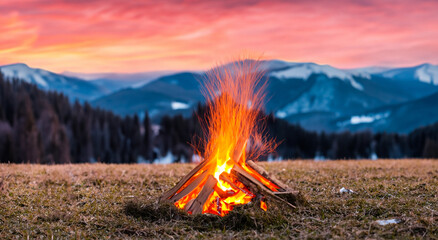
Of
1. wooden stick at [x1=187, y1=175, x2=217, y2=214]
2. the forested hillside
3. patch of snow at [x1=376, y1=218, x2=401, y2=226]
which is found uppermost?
wooden stick at [x1=187, y1=175, x2=217, y2=214]

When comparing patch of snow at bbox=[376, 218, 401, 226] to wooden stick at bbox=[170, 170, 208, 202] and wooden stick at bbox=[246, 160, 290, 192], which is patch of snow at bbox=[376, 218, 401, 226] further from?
wooden stick at bbox=[170, 170, 208, 202]

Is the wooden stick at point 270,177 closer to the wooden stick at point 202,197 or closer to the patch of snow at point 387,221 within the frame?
the wooden stick at point 202,197

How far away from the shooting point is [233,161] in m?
9.76

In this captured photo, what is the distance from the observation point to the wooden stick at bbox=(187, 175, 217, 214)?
29.0 ft

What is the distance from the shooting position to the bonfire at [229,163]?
9039mm

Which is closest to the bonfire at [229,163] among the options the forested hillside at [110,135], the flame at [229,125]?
the flame at [229,125]

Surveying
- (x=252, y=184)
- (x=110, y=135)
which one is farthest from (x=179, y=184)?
(x=110, y=135)

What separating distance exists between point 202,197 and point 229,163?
113 centimetres

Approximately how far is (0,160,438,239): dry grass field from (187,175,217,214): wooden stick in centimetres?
34

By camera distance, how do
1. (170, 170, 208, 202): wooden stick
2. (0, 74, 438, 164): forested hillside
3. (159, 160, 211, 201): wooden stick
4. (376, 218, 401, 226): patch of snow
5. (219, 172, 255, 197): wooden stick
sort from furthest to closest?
(0, 74, 438, 164): forested hillside < (159, 160, 211, 201): wooden stick < (170, 170, 208, 202): wooden stick < (219, 172, 255, 197): wooden stick < (376, 218, 401, 226): patch of snow

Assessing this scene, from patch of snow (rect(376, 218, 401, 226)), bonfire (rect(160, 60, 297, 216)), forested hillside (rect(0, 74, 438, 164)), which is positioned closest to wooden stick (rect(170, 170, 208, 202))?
bonfire (rect(160, 60, 297, 216))

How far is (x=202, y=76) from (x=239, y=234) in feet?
12.5


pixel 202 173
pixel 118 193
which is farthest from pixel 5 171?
pixel 202 173

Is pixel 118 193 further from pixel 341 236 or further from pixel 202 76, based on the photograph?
pixel 341 236
